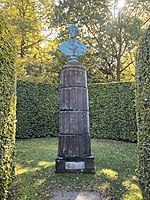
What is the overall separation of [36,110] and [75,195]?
7109 millimetres

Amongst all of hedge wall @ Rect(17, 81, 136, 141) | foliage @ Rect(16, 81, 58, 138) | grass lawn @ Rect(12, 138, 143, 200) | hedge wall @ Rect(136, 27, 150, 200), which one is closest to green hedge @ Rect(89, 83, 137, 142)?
hedge wall @ Rect(17, 81, 136, 141)

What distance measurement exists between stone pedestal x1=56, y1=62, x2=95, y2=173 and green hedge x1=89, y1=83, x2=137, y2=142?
14.2ft

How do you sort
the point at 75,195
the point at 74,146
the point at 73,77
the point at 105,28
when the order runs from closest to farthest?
the point at 75,195 → the point at 74,146 → the point at 73,77 → the point at 105,28

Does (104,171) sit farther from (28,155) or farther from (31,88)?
(31,88)

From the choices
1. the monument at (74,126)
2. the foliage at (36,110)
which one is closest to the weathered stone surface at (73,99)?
the monument at (74,126)

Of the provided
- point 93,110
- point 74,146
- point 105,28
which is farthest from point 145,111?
point 105,28

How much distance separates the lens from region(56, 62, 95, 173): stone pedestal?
5258 mm

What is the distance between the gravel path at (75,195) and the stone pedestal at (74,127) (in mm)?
1055

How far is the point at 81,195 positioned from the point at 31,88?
24.1ft

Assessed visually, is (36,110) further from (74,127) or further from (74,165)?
(74,165)

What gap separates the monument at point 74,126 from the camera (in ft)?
17.3

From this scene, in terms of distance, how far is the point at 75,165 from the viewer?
207 inches

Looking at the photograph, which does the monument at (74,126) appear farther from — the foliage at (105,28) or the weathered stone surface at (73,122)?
the foliage at (105,28)

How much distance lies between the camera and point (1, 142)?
3127 mm
